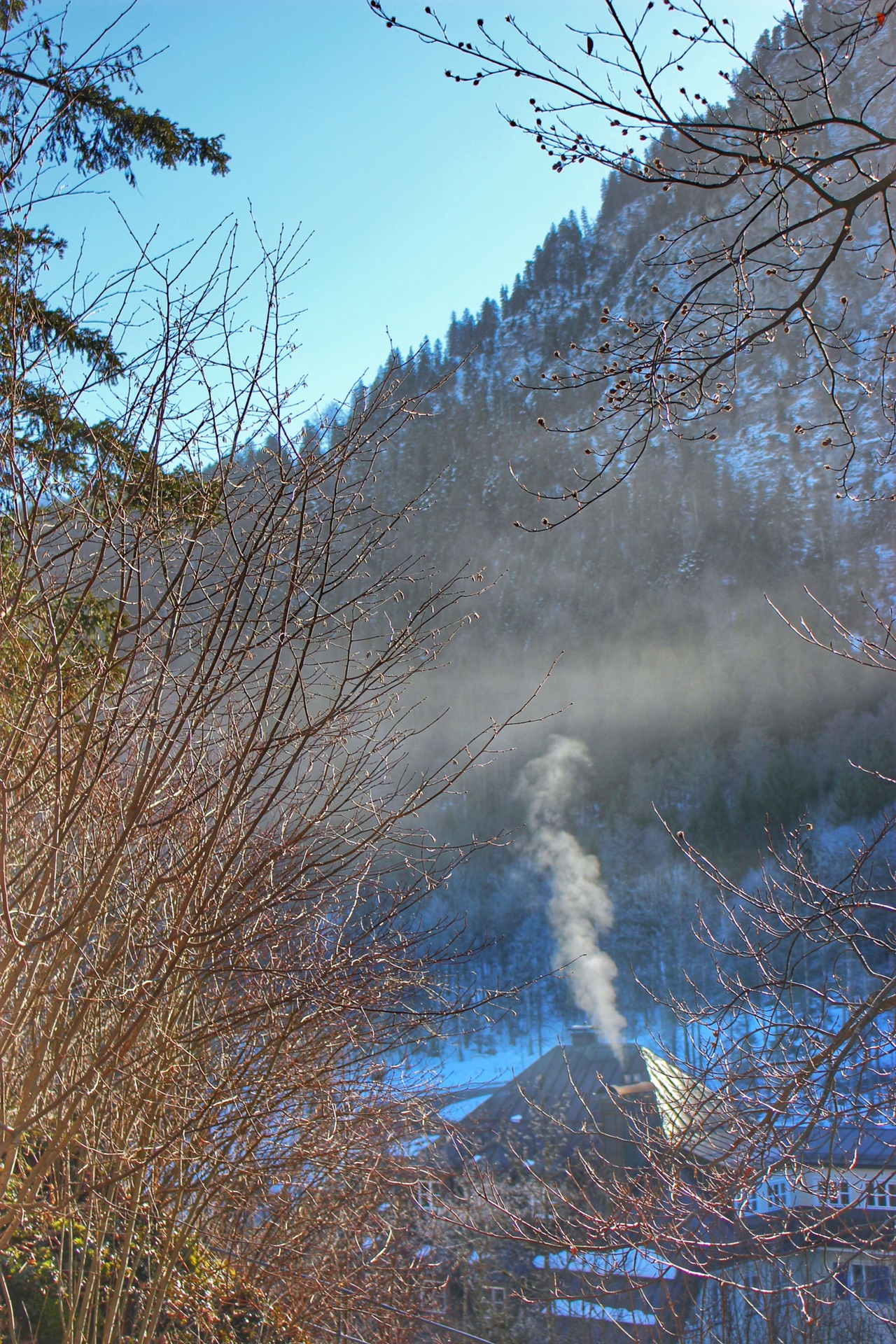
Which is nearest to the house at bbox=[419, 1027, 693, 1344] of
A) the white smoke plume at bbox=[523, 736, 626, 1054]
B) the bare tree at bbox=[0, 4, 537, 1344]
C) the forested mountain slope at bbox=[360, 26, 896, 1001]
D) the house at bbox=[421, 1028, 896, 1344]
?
the house at bbox=[421, 1028, 896, 1344]

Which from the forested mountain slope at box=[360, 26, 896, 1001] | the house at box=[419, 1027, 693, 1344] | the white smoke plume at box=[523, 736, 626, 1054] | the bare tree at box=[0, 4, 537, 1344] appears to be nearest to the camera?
the bare tree at box=[0, 4, 537, 1344]

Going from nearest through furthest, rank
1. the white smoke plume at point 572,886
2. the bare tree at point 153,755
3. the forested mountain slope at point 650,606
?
the bare tree at point 153,755 → the white smoke plume at point 572,886 → the forested mountain slope at point 650,606

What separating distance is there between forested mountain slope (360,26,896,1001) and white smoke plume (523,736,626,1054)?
3.96 feet

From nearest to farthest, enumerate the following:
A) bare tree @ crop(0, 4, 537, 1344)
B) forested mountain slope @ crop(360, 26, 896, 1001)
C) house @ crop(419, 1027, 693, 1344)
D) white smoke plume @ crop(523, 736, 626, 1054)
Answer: bare tree @ crop(0, 4, 537, 1344) < house @ crop(419, 1027, 693, 1344) < white smoke plume @ crop(523, 736, 626, 1054) < forested mountain slope @ crop(360, 26, 896, 1001)

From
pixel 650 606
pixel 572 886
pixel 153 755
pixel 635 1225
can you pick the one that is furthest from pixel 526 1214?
pixel 650 606

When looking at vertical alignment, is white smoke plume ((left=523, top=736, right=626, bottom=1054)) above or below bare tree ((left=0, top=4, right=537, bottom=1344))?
above

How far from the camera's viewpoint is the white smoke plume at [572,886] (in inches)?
1008

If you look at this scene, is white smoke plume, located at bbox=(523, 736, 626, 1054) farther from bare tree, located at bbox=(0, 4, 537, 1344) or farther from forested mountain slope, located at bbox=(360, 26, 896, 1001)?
bare tree, located at bbox=(0, 4, 537, 1344)

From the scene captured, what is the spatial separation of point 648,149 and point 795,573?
50.7 meters

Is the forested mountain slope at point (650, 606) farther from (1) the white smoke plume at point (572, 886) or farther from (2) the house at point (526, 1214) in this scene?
(2) the house at point (526, 1214)

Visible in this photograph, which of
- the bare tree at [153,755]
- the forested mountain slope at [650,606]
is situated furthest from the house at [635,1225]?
the forested mountain slope at [650,606]

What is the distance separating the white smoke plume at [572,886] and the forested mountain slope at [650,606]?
1.21 metres

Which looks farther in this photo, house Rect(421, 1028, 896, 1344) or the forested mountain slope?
A: the forested mountain slope

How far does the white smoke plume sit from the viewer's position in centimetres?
2561
